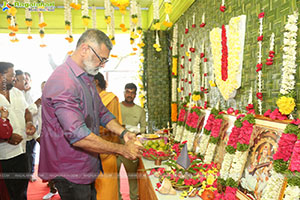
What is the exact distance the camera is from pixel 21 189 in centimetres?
262

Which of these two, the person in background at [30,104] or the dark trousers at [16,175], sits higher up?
the person in background at [30,104]

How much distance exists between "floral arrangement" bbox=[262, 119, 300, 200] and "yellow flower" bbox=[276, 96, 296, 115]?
10 centimetres

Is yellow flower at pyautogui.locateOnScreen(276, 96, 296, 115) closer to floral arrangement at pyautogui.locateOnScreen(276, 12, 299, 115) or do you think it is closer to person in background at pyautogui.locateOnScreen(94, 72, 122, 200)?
floral arrangement at pyautogui.locateOnScreen(276, 12, 299, 115)

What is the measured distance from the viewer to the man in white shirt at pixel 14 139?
91.0 inches

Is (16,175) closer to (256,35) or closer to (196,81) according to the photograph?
(196,81)

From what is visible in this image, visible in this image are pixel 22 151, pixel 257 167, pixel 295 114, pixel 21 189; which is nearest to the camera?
pixel 295 114

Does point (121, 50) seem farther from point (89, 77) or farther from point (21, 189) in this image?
point (89, 77)

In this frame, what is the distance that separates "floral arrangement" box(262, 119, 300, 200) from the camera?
1.08 meters

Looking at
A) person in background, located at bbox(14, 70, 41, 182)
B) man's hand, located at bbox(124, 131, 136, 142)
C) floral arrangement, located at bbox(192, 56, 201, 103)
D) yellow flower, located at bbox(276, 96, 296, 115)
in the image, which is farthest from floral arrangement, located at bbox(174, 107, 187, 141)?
person in background, located at bbox(14, 70, 41, 182)

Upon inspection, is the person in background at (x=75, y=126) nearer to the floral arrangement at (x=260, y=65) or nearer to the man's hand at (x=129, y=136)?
the man's hand at (x=129, y=136)

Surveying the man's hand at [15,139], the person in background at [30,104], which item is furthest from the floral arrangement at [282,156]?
the person in background at [30,104]

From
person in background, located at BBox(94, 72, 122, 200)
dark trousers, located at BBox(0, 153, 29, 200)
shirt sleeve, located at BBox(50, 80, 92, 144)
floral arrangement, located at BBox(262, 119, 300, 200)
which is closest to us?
floral arrangement, located at BBox(262, 119, 300, 200)

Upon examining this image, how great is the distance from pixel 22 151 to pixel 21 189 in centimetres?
51

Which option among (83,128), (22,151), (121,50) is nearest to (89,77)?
(83,128)
